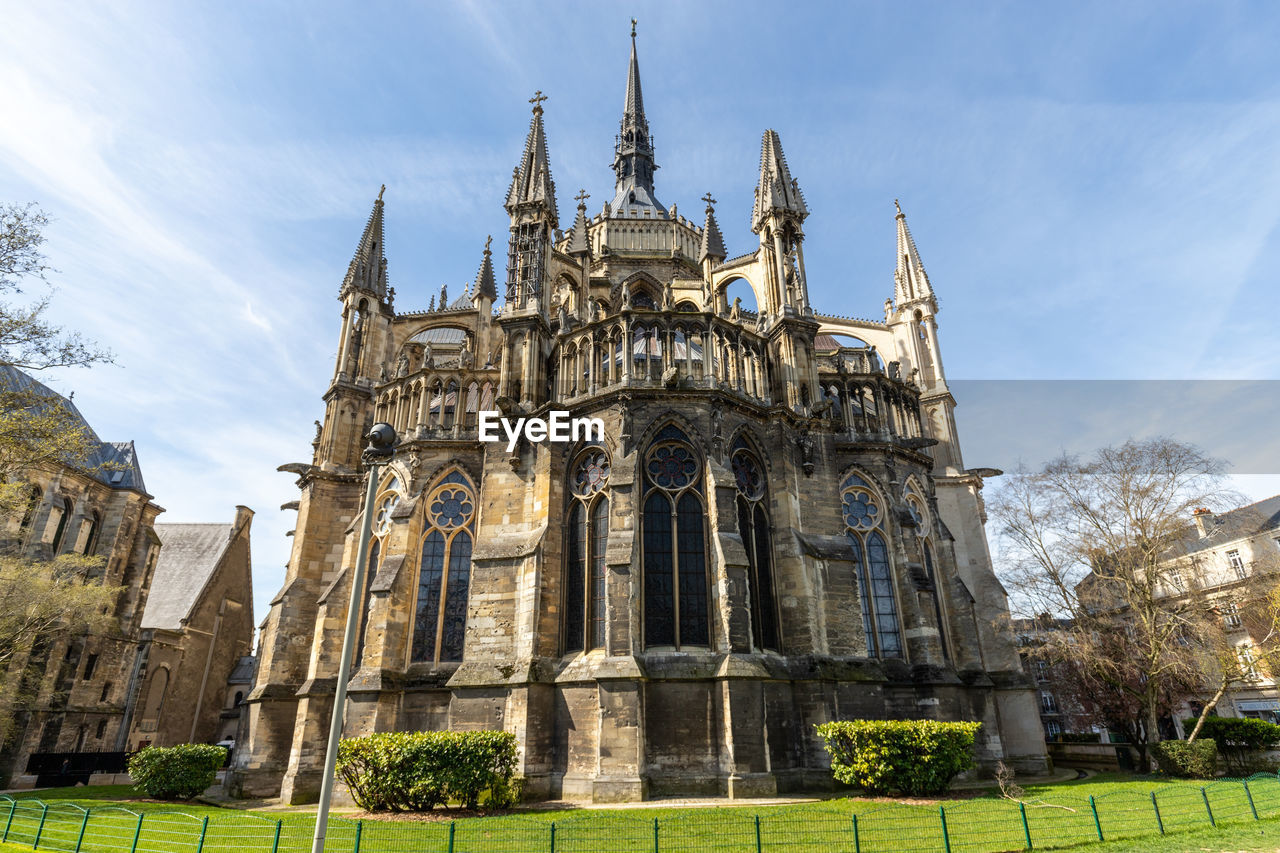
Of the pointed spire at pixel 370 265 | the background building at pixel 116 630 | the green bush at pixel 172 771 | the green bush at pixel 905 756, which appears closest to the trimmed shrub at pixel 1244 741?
the green bush at pixel 905 756

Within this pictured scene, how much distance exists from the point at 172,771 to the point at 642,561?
12304mm

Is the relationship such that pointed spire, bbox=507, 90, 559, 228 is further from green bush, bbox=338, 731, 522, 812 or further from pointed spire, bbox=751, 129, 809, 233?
green bush, bbox=338, 731, 522, 812

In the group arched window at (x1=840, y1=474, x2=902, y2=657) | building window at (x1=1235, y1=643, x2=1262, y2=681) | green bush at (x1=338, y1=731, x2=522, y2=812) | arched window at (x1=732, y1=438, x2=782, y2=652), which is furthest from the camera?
arched window at (x1=840, y1=474, x2=902, y2=657)

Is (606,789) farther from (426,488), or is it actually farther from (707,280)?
(707,280)

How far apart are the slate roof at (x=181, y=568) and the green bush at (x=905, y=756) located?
35.7 metres

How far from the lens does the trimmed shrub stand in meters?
20.5

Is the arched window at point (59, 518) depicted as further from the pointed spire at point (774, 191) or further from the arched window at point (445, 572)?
the pointed spire at point (774, 191)

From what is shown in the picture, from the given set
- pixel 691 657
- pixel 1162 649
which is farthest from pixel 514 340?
pixel 1162 649

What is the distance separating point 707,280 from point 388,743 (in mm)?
19755

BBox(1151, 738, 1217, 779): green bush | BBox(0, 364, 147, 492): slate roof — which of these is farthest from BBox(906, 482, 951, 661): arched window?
BBox(0, 364, 147, 492): slate roof

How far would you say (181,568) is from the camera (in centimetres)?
4041

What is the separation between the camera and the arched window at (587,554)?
1709 cm

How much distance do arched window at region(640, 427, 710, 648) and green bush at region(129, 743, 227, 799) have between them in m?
11.4

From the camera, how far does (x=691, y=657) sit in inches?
629
